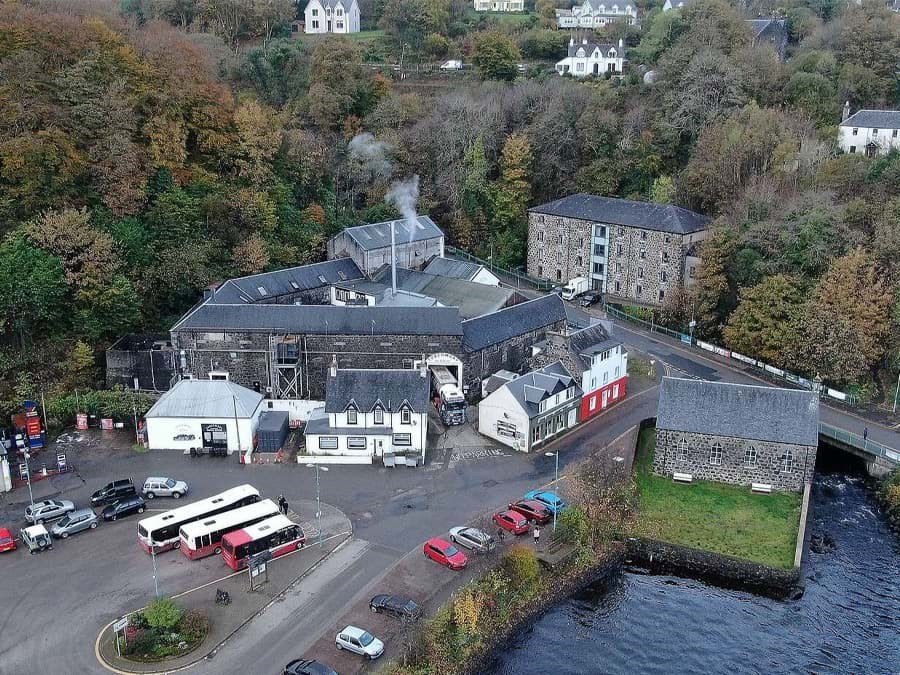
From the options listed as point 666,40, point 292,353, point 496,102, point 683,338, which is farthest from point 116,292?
point 666,40

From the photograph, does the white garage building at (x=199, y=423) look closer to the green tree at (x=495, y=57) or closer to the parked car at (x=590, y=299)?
the parked car at (x=590, y=299)

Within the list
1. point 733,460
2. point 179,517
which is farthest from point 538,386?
point 179,517

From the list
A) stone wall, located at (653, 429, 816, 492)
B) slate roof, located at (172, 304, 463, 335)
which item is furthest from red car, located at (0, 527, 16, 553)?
stone wall, located at (653, 429, 816, 492)

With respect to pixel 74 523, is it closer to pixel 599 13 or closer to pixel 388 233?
pixel 388 233

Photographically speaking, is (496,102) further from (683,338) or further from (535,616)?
(535,616)

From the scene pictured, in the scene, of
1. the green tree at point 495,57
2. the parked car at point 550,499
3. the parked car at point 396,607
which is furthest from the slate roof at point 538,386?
the green tree at point 495,57
